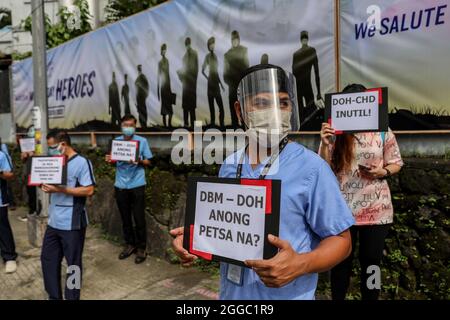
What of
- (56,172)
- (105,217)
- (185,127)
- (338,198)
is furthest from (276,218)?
(105,217)

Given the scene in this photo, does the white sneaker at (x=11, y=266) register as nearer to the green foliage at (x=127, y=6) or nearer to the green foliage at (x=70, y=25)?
the green foliage at (x=127, y=6)

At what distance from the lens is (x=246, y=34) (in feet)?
15.7

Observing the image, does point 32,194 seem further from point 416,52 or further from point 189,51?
point 416,52

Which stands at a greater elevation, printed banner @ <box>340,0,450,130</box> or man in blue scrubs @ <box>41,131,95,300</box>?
printed banner @ <box>340,0,450,130</box>

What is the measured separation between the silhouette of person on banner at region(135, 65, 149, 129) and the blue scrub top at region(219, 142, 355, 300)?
509 centimetres

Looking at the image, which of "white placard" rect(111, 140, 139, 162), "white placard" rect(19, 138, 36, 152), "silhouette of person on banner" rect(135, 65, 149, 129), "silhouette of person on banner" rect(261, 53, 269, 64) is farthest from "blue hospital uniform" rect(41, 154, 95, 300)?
"white placard" rect(19, 138, 36, 152)

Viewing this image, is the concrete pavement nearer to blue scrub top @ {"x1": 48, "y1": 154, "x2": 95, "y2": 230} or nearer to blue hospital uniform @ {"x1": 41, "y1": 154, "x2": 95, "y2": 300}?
blue hospital uniform @ {"x1": 41, "y1": 154, "x2": 95, "y2": 300}

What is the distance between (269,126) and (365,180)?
169 cm

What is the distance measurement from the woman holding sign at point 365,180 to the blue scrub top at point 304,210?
5.00 feet

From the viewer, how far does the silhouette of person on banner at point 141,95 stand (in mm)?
6352

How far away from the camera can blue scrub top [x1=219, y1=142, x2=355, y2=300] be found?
4.93ft

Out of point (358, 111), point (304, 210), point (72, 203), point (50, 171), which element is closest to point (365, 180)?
point (358, 111)

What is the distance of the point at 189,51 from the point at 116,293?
3.18 m

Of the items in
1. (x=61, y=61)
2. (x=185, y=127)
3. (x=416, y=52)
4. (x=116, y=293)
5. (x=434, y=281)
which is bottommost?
(x=116, y=293)
